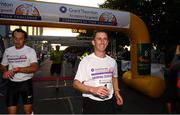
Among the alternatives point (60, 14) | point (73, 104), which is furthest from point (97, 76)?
point (60, 14)

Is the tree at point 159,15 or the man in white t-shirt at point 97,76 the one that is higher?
the tree at point 159,15

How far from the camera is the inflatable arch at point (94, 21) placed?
9.42 m

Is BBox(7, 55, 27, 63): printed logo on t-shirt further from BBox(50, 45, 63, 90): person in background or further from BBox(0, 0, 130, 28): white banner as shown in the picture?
BBox(50, 45, 63, 90): person in background

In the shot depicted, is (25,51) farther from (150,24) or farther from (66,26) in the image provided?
(150,24)

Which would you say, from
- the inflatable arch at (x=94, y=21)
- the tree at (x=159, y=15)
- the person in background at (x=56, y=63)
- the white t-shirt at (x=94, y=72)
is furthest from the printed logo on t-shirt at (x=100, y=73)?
the tree at (x=159, y=15)

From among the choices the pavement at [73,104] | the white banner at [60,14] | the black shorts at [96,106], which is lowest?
the pavement at [73,104]

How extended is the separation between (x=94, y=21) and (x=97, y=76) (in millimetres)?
7254

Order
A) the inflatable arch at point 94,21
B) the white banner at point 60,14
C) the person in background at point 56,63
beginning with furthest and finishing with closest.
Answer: the person in background at point 56,63
the inflatable arch at point 94,21
the white banner at point 60,14

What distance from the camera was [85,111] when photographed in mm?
3516

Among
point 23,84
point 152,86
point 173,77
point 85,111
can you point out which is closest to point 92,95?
point 85,111

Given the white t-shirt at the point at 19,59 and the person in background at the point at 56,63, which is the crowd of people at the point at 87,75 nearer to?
the white t-shirt at the point at 19,59

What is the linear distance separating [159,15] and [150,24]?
96 centimetres

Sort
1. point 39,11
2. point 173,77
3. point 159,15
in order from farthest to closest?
1. point 159,15
2. point 39,11
3. point 173,77

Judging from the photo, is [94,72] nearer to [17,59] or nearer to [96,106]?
[96,106]
